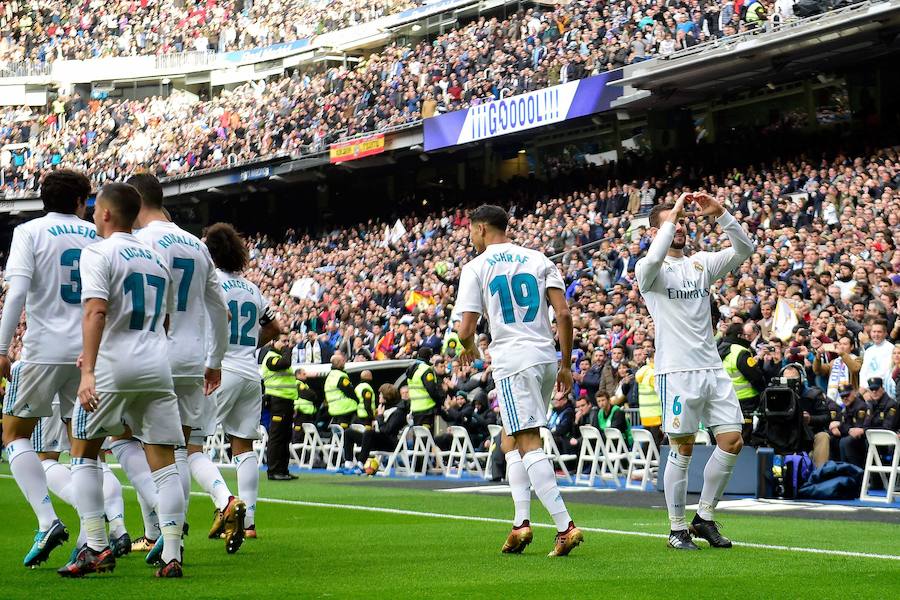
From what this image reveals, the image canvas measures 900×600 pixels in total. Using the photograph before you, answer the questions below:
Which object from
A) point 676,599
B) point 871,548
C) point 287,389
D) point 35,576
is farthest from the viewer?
point 287,389

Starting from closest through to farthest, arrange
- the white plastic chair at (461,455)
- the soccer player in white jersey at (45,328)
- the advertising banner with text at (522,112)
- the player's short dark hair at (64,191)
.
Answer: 1. the soccer player in white jersey at (45,328)
2. the player's short dark hair at (64,191)
3. the white plastic chair at (461,455)
4. the advertising banner with text at (522,112)

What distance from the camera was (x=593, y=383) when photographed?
59.7 feet

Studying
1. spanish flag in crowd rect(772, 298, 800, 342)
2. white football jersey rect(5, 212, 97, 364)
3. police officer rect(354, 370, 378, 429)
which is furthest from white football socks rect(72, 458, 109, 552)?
police officer rect(354, 370, 378, 429)

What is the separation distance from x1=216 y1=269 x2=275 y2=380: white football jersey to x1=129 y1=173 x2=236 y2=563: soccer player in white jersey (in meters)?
1.35

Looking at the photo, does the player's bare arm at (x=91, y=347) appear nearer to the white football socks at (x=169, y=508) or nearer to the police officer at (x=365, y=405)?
the white football socks at (x=169, y=508)

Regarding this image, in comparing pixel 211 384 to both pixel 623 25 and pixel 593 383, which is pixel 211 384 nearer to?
pixel 593 383

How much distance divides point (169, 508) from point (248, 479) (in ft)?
8.27

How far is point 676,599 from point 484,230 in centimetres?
329

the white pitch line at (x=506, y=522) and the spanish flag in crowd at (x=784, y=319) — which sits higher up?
the spanish flag in crowd at (x=784, y=319)

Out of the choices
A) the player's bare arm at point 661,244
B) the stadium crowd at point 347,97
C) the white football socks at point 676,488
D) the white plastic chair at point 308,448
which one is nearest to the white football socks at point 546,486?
the white football socks at point 676,488

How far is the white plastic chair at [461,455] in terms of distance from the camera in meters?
18.8

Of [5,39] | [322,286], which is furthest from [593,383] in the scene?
[5,39]

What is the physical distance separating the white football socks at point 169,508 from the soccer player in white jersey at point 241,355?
7.49 ft

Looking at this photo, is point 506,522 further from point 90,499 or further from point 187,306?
point 90,499
